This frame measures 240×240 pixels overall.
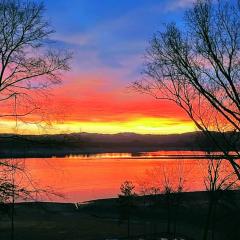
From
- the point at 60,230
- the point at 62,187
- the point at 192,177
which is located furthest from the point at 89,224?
the point at 192,177

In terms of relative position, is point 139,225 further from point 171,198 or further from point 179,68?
point 179,68

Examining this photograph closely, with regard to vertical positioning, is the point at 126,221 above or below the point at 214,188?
below

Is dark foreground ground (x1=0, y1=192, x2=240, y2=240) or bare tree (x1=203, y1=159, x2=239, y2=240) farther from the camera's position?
dark foreground ground (x1=0, y1=192, x2=240, y2=240)

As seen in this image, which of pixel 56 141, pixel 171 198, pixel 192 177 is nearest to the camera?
pixel 56 141

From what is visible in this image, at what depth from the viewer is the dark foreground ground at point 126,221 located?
4062 centimetres

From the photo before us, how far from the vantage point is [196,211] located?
5706 centimetres

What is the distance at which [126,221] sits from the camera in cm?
5084

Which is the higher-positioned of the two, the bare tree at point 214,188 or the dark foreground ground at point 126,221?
the bare tree at point 214,188

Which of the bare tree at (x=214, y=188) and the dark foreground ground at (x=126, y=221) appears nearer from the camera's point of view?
the bare tree at (x=214, y=188)

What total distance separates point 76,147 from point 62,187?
80.0 metres

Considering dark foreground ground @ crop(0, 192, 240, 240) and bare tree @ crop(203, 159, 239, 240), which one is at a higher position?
bare tree @ crop(203, 159, 239, 240)

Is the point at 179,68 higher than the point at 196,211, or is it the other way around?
the point at 179,68

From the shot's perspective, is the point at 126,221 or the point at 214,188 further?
the point at 126,221

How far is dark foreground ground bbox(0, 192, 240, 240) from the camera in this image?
40.6 m
